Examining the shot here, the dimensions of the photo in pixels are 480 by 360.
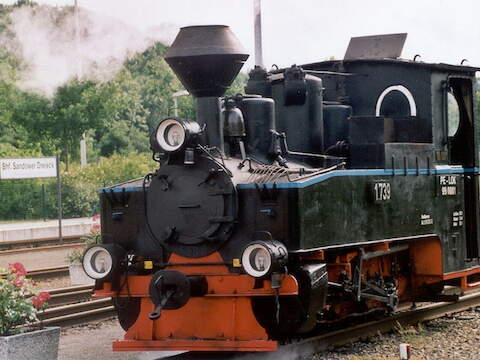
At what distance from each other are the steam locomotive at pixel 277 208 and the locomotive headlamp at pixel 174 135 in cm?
1

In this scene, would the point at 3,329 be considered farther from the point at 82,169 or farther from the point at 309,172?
the point at 82,169

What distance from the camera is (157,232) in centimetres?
832

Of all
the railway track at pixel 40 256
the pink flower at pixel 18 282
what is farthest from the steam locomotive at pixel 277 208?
the railway track at pixel 40 256

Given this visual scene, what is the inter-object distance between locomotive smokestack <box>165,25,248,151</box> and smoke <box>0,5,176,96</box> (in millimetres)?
2852

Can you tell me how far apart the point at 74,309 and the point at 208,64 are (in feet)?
14.1

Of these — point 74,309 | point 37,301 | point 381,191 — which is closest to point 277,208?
point 381,191

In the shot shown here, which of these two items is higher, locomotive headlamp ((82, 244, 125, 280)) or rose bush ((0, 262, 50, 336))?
locomotive headlamp ((82, 244, 125, 280))

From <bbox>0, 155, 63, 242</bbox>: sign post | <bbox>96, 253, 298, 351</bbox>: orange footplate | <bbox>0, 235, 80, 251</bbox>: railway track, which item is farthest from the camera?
<bbox>0, 235, 80, 251</bbox>: railway track

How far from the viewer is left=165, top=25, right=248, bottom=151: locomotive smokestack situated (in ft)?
26.2

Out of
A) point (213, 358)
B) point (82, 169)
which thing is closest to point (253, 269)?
point (213, 358)

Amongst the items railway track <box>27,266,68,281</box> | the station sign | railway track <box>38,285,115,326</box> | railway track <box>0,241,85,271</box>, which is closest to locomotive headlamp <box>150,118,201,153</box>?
railway track <box>38,285,115,326</box>

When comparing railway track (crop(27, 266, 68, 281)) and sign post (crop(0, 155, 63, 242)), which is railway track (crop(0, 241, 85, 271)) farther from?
railway track (crop(27, 266, 68, 281))

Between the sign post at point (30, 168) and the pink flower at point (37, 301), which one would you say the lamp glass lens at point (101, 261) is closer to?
the pink flower at point (37, 301)

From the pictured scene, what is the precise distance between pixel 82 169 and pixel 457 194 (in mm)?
22206
